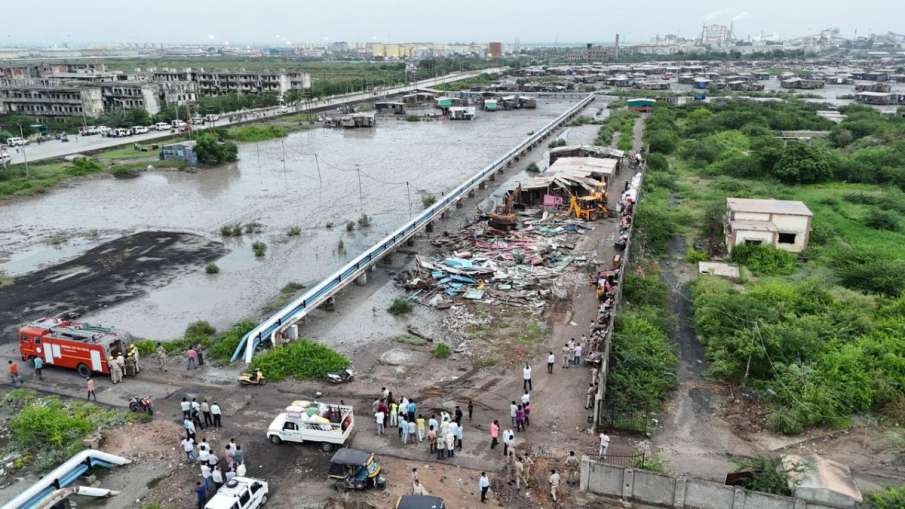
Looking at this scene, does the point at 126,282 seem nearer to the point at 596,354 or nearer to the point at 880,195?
the point at 596,354

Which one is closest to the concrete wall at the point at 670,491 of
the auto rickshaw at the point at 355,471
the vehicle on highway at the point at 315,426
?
the auto rickshaw at the point at 355,471

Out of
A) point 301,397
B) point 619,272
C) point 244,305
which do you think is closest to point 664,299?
point 619,272

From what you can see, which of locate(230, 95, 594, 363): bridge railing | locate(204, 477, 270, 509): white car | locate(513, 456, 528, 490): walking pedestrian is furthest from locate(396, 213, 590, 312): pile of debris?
locate(204, 477, 270, 509): white car

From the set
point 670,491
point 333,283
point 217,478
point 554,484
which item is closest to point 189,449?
point 217,478

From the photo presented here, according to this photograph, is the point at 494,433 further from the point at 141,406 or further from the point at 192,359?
the point at 192,359

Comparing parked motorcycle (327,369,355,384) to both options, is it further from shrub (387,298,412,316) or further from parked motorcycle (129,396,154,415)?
shrub (387,298,412,316)
